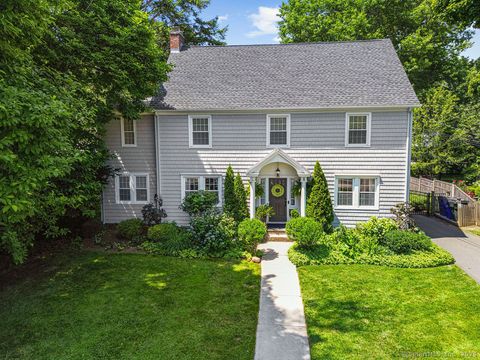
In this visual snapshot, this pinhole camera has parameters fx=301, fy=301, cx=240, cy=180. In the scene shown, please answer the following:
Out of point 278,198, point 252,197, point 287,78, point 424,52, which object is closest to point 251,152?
point 252,197

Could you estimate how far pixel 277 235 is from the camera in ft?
44.2

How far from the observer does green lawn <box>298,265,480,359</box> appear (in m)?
6.21

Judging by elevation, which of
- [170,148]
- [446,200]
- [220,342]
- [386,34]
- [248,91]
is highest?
[386,34]

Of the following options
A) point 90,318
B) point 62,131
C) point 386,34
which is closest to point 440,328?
point 90,318

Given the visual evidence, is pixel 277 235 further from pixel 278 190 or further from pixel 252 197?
pixel 278 190

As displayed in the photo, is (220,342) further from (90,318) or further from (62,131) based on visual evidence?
(62,131)

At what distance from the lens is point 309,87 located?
14.1 metres

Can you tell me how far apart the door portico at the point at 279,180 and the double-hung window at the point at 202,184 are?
1.63m

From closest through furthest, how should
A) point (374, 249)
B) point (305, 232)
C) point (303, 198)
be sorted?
1. point (305, 232)
2. point (374, 249)
3. point (303, 198)

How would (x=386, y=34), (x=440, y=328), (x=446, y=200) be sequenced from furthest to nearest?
(x=386, y=34) → (x=446, y=200) → (x=440, y=328)

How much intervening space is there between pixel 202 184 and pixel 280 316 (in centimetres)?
812

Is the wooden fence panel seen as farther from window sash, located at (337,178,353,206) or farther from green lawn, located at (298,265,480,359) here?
green lawn, located at (298,265,480,359)

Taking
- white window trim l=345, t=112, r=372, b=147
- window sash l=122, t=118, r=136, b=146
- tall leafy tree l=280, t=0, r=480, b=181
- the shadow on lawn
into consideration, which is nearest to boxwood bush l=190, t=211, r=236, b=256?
the shadow on lawn

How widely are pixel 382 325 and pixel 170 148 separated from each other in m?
11.0
